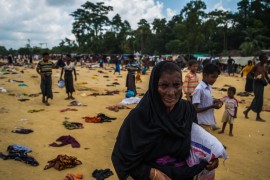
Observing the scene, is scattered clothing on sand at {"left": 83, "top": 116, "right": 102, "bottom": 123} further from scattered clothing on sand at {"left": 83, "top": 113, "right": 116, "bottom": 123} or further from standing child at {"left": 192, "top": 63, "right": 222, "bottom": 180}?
standing child at {"left": 192, "top": 63, "right": 222, "bottom": 180}

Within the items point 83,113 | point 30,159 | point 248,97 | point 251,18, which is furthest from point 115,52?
point 30,159

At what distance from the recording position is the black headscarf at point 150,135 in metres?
1.61

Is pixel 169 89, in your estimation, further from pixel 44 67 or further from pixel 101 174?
pixel 44 67

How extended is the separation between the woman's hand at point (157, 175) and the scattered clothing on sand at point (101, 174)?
2185mm

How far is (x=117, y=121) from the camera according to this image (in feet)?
22.5

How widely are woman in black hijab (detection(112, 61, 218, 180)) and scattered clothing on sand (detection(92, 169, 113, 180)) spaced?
2086 mm

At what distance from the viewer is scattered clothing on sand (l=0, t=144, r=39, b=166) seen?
13.2 ft

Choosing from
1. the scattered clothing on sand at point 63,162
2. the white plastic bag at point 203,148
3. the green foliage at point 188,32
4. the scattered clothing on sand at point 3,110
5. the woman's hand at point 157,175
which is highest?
the green foliage at point 188,32

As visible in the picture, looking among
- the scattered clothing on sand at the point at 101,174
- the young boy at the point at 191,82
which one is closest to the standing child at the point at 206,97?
the young boy at the point at 191,82

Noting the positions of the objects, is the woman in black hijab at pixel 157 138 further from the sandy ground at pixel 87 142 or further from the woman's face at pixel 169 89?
the sandy ground at pixel 87 142

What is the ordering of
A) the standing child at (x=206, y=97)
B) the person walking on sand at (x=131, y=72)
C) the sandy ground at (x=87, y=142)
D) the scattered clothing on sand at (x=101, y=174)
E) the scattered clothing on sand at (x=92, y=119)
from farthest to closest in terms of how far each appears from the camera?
1. the person walking on sand at (x=131, y=72)
2. the scattered clothing on sand at (x=92, y=119)
3. the standing child at (x=206, y=97)
4. the sandy ground at (x=87, y=142)
5. the scattered clothing on sand at (x=101, y=174)

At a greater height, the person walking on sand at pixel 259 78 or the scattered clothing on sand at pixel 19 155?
→ the person walking on sand at pixel 259 78

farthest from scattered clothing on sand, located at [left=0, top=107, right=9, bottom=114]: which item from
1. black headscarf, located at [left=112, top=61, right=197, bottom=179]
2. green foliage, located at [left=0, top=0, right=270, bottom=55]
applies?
green foliage, located at [left=0, top=0, right=270, bottom=55]

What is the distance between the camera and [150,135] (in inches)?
63.5
